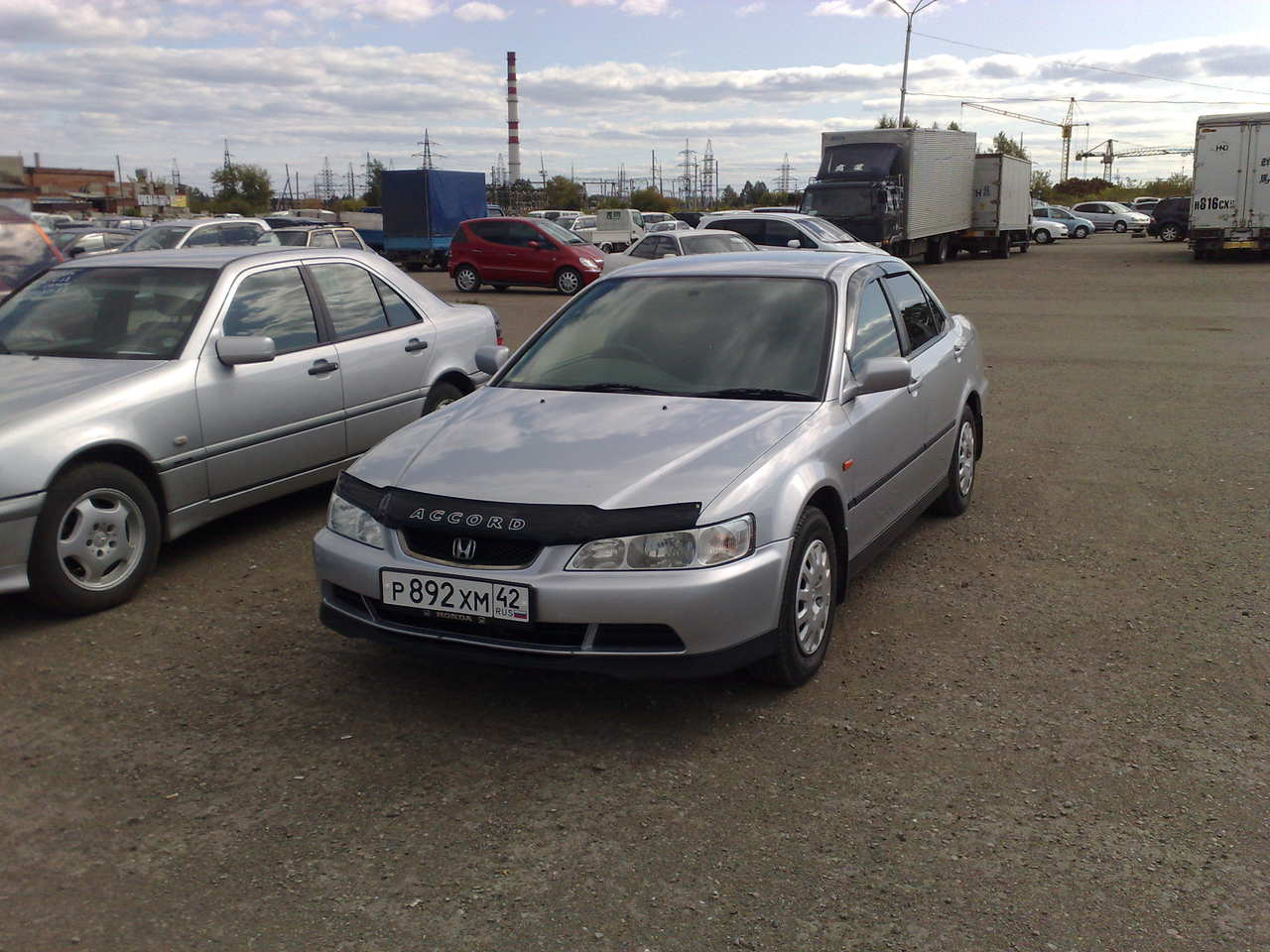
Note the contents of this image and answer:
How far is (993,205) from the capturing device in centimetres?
3709

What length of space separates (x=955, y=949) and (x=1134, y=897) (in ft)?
1.74

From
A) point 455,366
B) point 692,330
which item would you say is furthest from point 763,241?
point 692,330

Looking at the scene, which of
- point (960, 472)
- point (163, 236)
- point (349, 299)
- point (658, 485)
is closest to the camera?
point (658, 485)

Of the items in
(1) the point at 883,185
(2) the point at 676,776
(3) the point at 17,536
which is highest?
(1) the point at 883,185

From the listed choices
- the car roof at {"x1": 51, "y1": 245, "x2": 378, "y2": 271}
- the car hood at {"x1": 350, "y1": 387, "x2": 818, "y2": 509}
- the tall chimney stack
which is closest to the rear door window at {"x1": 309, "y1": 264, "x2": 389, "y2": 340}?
the car roof at {"x1": 51, "y1": 245, "x2": 378, "y2": 271}

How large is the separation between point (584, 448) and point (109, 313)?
3.07m

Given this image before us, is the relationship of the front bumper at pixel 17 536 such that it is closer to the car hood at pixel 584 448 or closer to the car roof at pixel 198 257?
the car hood at pixel 584 448

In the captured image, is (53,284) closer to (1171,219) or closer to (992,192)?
A: (992,192)

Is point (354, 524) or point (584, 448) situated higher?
point (584, 448)

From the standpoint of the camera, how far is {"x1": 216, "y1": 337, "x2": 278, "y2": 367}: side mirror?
564cm

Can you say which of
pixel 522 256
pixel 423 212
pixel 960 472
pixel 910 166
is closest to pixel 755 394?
→ pixel 960 472

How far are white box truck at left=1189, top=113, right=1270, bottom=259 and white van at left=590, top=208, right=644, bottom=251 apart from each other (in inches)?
674

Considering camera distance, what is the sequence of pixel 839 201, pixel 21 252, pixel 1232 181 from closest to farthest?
1. pixel 21 252
2. pixel 1232 181
3. pixel 839 201

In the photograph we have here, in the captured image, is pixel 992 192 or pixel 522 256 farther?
pixel 992 192
